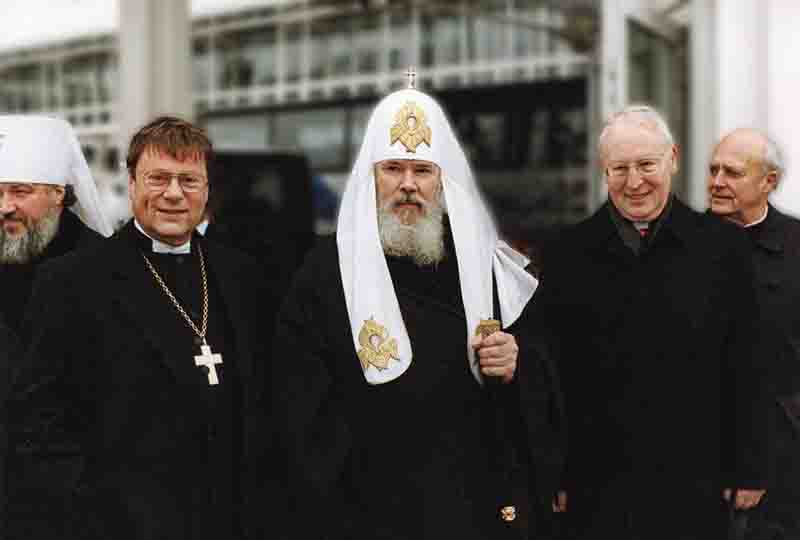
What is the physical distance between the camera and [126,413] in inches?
116

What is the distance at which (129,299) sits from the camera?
10.0 feet

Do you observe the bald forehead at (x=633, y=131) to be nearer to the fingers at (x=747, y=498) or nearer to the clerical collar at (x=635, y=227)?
the clerical collar at (x=635, y=227)

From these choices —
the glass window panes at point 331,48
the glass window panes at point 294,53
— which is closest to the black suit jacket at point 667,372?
the glass window panes at point 331,48

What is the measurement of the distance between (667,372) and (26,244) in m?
2.07

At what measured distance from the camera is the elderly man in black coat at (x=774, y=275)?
3.82 meters

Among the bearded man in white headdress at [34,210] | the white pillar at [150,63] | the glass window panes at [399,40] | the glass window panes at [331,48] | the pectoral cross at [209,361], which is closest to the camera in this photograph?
the pectoral cross at [209,361]

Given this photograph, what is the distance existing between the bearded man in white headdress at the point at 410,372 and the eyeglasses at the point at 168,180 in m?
0.41

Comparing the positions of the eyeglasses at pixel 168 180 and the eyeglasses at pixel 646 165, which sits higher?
the eyeglasses at pixel 646 165

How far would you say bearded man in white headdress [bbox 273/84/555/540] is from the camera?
306 cm

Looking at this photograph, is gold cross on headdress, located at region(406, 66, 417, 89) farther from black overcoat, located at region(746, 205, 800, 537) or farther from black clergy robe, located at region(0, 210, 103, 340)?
black overcoat, located at region(746, 205, 800, 537)

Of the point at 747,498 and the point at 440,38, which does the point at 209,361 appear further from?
the point at 440,38

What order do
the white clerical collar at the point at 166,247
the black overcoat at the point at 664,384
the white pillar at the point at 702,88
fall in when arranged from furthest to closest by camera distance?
the white pillar at the point at 702,88 < the black overcoat at the point at 664,384 < the white clerical collar at the point at 166,247

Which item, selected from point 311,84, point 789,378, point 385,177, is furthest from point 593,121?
point 385,177

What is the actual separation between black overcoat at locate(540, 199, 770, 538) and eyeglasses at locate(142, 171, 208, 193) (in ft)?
4.09
